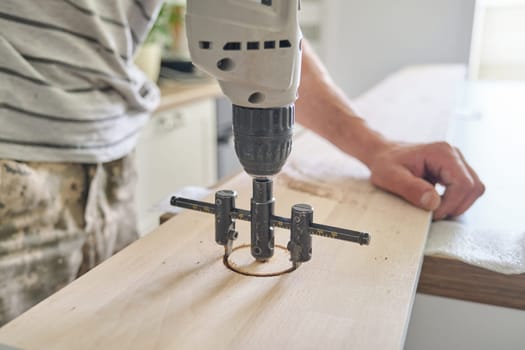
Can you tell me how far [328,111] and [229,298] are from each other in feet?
1.62

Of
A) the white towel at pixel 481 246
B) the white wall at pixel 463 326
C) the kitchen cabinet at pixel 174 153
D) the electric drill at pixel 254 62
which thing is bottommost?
the kitchen cabinet at pixel 174 153

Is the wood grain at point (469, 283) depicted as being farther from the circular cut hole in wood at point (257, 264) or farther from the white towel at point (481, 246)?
the circular cut hole in wood at point (257, 264)

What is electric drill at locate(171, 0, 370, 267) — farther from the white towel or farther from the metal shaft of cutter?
the white towel

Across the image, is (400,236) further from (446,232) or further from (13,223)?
(13,223)

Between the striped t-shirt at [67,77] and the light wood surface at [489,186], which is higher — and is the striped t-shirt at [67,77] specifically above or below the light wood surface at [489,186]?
above

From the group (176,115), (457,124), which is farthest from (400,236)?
(176,115)

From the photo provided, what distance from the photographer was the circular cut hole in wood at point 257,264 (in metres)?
0.56

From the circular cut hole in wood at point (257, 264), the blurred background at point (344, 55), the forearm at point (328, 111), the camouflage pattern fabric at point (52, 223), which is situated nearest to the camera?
the circular cut hole in wood at point (257, 264)

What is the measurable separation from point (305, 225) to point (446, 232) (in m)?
0.26

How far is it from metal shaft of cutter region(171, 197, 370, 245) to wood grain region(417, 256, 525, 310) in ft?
0.51

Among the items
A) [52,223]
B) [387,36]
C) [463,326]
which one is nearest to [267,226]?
[463,326]

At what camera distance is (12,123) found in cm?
73

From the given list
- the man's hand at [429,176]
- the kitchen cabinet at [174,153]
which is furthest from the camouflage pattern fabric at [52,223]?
the kitchen cabinet at [174,153]

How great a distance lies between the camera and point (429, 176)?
2.66 feet
